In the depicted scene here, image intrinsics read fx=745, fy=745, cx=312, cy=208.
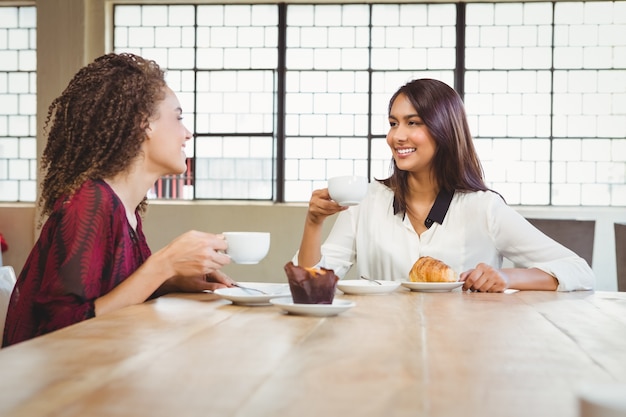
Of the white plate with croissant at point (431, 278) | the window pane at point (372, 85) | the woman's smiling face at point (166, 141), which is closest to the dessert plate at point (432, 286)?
the white plate with croissant at point (431, 278)

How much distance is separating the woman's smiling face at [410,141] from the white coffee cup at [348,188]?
749mm

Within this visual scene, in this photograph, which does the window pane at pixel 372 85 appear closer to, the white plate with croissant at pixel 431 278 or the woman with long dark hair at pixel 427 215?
the woman with long dark hair at pixel 427 215

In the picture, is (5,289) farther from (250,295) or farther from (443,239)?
(443,239)

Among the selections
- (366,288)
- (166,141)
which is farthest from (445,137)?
(166,141)

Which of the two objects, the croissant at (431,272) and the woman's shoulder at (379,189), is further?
the woman's shoulder at (379,189)

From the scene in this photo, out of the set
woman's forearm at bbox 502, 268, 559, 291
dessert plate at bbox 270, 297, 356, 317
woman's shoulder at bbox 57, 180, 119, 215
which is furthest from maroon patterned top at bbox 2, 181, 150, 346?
woman's forearm at bbox 502, 268, 559, 291

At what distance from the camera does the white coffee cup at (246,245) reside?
1773mm

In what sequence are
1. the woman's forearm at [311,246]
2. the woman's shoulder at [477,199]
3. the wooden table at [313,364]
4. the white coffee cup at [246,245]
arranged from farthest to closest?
the woman's shoulder at [477,199], the woman's forearm at [311,246], the white coffee cup at [246,245], the wooden table at [313,364]

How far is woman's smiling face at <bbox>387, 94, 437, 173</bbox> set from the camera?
2775mm

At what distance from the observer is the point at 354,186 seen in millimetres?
2045

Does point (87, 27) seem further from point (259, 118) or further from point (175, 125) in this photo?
point (175, 125)

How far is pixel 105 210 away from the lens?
181 centimetres

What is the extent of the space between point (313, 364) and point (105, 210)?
0.95 metres

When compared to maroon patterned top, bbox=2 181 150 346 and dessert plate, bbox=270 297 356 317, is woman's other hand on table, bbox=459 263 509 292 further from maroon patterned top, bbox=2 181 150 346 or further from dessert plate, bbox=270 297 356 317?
maroon patterned top, bbox=2 181 150 346
